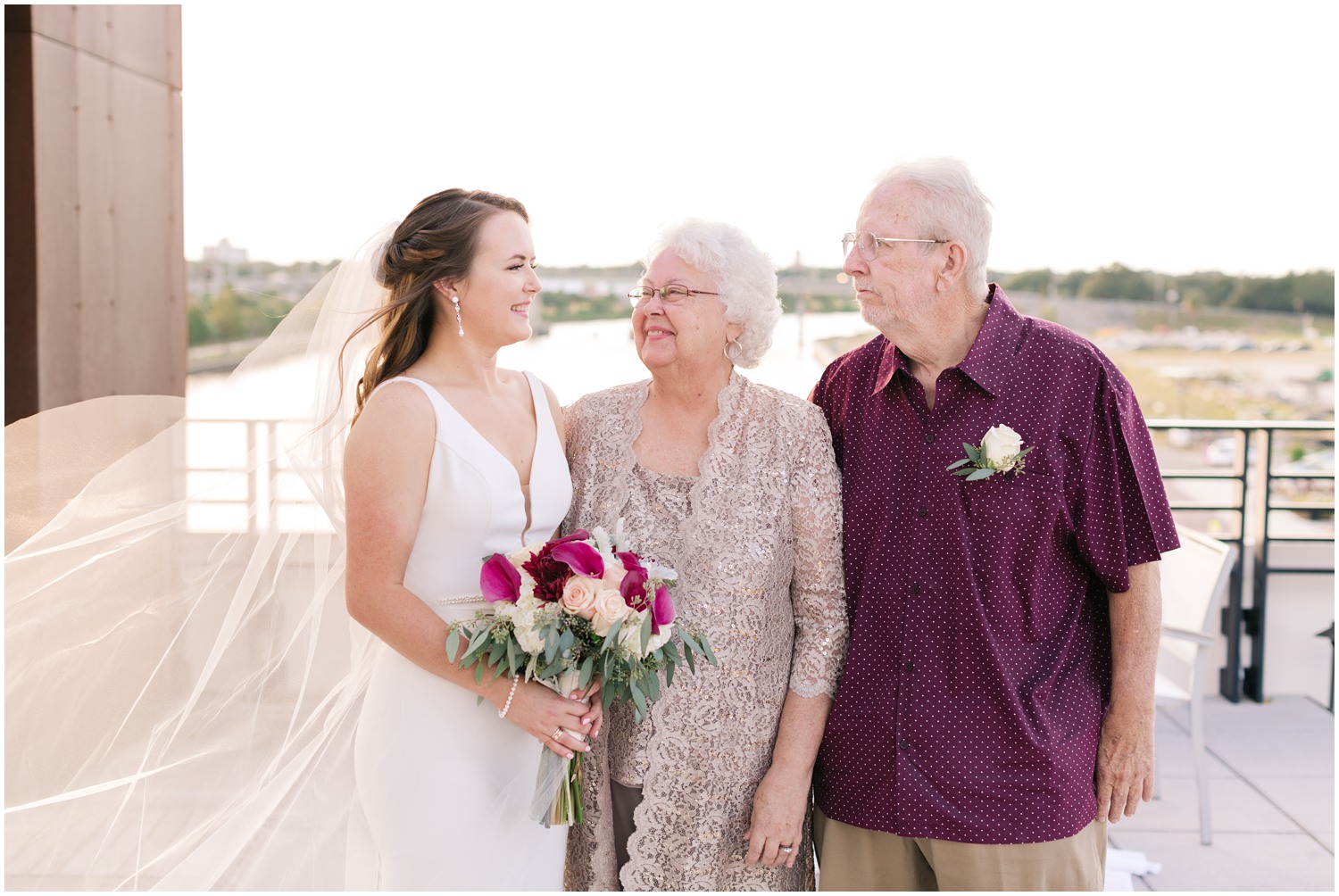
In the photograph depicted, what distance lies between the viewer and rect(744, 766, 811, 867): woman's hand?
2.04 meters

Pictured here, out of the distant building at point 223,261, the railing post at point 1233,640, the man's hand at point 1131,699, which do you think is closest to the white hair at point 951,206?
the man's hand at point 1131,699

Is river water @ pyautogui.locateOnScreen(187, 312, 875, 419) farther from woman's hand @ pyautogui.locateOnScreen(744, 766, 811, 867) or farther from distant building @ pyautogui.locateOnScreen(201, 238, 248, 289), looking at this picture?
distant building @ pyautogui.locateOnScreen(201, 238, 248, 289)

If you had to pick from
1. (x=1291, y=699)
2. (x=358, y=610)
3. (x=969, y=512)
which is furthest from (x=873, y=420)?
(x=1291, y=699)

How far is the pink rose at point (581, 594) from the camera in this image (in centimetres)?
173

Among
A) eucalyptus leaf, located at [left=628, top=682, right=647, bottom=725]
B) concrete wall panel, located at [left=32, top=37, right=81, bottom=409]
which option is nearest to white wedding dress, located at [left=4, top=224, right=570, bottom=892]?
eucalyptus leaf, located at [left=628, top=682, right=647, bottom=725]

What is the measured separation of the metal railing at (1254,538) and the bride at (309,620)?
4.39 m

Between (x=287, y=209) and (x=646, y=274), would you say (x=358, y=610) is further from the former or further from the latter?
(x=287, y=209)

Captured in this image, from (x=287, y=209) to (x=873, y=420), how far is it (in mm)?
5712

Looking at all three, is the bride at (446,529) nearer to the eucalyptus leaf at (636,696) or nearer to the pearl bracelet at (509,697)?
the pearl bracelet at (509,697)

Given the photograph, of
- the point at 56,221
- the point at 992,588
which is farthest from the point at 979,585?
the point at 56,221

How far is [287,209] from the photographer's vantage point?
675 centimetres

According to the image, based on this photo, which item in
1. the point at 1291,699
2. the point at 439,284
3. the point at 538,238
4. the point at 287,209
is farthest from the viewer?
the point at 287,209

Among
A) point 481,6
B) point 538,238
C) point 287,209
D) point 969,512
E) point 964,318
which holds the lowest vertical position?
point 969,512

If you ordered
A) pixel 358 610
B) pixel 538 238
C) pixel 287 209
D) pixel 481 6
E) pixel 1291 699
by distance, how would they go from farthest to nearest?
pixel 287 209 → pixel 1291 699 → pixel 481 6 → pixel 538 238 → pixel 358 610
